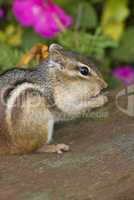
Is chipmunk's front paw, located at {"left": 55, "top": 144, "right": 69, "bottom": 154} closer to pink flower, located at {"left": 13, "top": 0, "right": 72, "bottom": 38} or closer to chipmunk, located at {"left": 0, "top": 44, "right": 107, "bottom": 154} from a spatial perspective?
chipmunk, located at {"left": 0, "top": 44, "right": 107, "bottom": 154}

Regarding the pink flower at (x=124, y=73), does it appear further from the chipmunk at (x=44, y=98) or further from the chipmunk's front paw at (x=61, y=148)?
the chipmunk's front paw at (x=61, y=148)

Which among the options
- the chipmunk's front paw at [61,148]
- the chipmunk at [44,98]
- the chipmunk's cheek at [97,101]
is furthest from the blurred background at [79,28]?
the chipmunk's front paw at [61,148]

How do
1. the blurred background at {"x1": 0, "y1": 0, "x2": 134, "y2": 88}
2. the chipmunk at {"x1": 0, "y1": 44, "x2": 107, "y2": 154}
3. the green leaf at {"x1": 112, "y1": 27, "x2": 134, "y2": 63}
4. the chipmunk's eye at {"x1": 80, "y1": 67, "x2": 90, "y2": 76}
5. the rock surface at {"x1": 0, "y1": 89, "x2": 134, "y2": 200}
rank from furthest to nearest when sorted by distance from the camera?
the green leaf at {"x1": 112, "y1": 27, "x2": 134, "y2": 63}
the blurred background at {"x1": 0, "y1": 0, "x2": 134, "y2": 88}
the chipmunk's eye at {"x1": 80, "y1": 67, "x2": 90, "y2": 76}
the chipmunk at {"x1": 0, "y1": 44, "x2": 107, "y2": 154}
the rock surface at {"x1": 0, "y1": 89, "x2": 134, "y2": 200}

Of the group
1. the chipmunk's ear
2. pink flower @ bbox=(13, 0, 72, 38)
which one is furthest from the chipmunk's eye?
pink flower @ bbox=(13, 0, 72, 38)

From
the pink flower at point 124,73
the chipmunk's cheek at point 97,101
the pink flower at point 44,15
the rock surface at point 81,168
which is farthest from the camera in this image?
the pink flower at point 124,73

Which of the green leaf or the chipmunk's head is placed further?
the green leaf

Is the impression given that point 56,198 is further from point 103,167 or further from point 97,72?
point 97,72
